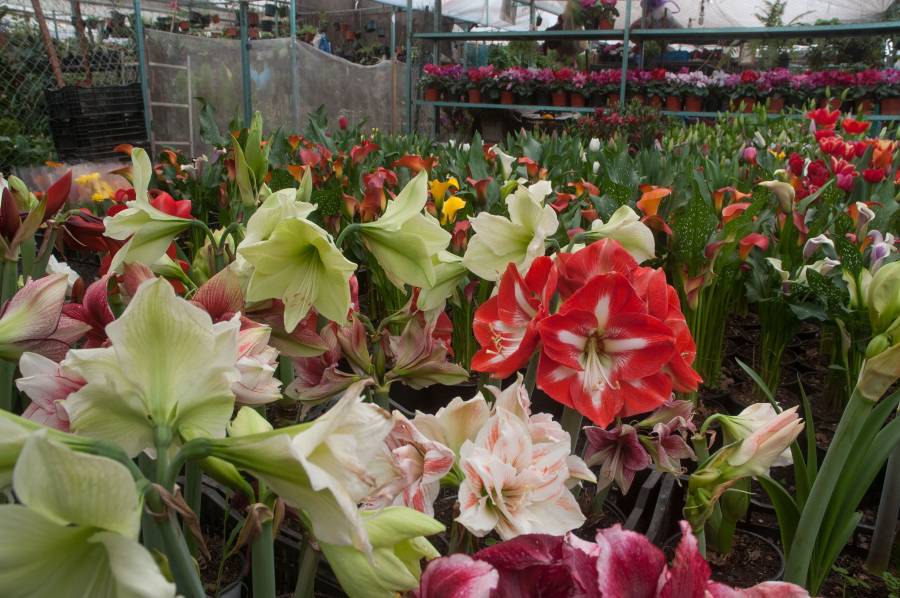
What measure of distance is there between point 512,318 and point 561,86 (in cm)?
950

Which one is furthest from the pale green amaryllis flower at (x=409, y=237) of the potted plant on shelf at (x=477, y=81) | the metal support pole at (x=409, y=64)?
the metal support pole at (x=409, y=64)

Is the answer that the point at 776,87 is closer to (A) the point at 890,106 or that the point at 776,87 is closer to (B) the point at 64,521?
(A) the point at 890,106

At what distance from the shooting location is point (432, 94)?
10.8 metres

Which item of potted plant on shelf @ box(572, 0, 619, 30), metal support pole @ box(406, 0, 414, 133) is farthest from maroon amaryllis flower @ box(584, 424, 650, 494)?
potted plant on shelf @ box(572, 0, 619, 30)

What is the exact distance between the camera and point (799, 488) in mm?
1115

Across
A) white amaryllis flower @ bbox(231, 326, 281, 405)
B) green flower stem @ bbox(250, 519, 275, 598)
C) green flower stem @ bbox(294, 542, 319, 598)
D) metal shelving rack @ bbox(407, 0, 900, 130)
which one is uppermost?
metal shelving rack @ bbox(407, 0, 900, 130)

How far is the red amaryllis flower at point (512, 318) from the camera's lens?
729mm

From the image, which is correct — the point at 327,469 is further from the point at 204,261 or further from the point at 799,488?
the point at 799,488

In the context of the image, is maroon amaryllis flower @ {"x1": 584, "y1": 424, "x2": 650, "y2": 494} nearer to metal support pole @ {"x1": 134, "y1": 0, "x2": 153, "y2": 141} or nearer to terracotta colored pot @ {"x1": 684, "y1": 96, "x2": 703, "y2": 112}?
metal support pole @ {"x1": 134, "y1": 0, "x2": 153, "y2": 141}

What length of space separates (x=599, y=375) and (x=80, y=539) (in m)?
0.48

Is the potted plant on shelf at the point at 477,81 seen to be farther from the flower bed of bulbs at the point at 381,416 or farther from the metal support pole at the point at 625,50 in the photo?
the flower bed of bulbs at the point at 381,416

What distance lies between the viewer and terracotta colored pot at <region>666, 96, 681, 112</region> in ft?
30.4

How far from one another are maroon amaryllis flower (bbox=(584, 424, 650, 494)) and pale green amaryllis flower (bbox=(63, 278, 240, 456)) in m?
0.51

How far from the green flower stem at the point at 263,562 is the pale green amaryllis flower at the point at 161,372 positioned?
14 centimetres
